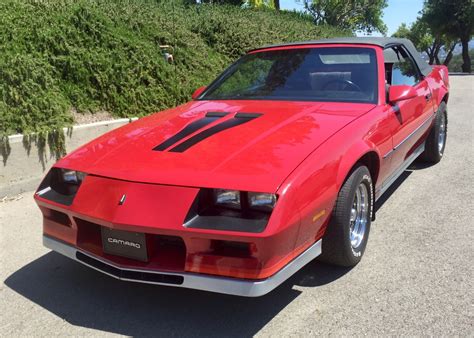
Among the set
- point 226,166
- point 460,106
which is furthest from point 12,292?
point 460,106

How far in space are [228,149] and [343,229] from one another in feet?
2.75

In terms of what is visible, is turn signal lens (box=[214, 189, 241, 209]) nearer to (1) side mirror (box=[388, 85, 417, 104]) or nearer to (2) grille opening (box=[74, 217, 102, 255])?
(2) grille opening (box=[74, 217, 102, 255])

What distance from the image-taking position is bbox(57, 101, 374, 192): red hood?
7.73 feet

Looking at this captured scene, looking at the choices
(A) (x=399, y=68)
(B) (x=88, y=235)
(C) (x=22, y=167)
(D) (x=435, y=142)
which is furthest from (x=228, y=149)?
(D) (x=435, y=142)

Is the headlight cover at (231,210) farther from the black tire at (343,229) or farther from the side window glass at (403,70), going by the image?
the side window glass at (403,70)

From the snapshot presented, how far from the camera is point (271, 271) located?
2232mm

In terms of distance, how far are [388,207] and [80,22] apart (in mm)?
5729

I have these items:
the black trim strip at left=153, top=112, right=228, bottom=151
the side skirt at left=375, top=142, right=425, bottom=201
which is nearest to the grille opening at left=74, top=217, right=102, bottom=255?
the black trim strip at left=153, top=112, right=228, bottom=151

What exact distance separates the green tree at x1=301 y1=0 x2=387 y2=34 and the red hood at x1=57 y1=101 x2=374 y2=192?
116 ft

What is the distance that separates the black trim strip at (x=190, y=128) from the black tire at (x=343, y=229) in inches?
41.4

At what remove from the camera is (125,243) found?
242 cm

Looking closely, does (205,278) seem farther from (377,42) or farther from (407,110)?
(377,42)

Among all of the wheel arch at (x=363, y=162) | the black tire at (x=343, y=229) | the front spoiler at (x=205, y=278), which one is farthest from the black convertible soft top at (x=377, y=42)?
the front spoiler at (x=205, y=278)

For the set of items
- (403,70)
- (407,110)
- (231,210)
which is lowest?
(231,210)
